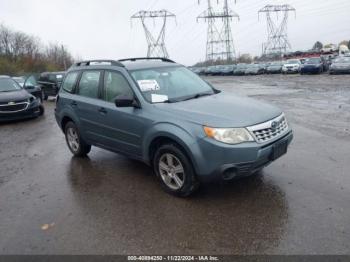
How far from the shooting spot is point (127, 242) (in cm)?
344

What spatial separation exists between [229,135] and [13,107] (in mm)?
9949

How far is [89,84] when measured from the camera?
5.79 m

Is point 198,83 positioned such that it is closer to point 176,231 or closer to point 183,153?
point 183,153

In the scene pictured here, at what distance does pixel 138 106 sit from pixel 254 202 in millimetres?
2067

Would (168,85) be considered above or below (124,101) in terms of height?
above

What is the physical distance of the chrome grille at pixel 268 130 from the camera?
3.96m

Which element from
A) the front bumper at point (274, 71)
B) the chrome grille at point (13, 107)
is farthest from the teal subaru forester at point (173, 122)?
the front bumper at point (274, 71)

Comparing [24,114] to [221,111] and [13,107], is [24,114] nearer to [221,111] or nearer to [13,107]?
[13,107]

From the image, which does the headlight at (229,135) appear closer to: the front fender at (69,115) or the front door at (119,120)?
the front door at (119,120)

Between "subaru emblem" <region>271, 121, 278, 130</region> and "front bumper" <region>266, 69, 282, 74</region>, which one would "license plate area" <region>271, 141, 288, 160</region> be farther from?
"front bumper" <region>266, 69, 282, 74</region>

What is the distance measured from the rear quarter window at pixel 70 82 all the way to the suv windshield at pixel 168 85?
1784 millimetres

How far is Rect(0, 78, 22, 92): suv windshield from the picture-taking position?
486 inches

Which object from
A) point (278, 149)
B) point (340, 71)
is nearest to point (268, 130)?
point (278, 149)

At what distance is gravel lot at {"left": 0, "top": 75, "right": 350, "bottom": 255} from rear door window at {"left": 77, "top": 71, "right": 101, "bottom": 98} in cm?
134
